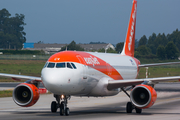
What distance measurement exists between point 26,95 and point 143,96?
280 inches

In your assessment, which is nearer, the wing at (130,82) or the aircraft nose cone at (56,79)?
the aircraft nose cone at (56,79)

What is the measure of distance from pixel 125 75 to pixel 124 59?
1.75 meters

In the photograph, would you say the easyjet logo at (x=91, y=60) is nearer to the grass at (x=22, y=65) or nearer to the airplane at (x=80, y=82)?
the airplane at (x=80, y=82)

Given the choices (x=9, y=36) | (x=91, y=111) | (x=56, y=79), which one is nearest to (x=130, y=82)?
(x=91, y=111)

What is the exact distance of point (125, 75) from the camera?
29297mm

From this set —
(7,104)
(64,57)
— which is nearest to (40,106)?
(7,104)

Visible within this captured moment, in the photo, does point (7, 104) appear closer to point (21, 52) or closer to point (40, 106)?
point (40, 106)

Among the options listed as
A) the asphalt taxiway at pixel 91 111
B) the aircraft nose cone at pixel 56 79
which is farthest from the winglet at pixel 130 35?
the aircraft nose cone at pixel 56 79

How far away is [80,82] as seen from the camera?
837 inches

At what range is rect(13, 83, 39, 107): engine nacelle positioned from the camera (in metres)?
22.8

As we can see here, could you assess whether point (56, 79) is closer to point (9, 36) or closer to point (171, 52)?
point (171, 52)

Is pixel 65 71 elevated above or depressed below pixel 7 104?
above

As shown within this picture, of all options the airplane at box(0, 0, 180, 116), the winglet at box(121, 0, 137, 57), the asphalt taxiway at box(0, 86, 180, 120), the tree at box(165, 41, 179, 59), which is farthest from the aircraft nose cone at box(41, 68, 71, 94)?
the tree at box(165, 41, 179, 59)

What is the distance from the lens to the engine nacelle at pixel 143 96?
2211cm
